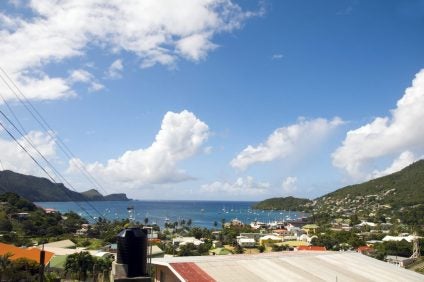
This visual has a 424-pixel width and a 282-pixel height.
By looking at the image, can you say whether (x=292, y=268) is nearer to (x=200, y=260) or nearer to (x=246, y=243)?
(x=200, y=260)

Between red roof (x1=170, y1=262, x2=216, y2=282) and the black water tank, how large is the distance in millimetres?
14514

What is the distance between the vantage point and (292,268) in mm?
22328

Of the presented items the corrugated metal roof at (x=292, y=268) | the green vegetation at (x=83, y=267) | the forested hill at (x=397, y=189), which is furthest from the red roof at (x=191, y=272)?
the forested hill at (x=397, y=189)

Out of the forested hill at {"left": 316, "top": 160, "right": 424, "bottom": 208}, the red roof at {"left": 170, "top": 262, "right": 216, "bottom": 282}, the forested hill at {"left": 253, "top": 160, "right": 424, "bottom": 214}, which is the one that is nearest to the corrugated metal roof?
the red roof at {"left": 170, "top": 262, "right": 216, "bottom": 282}

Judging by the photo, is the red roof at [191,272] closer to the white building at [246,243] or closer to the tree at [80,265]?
the tree at [80,265]

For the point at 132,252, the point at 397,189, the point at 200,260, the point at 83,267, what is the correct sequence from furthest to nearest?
1. the point at 397,189
2. the point at 83,267
3. the point at 200,260
4. the point at 132,252

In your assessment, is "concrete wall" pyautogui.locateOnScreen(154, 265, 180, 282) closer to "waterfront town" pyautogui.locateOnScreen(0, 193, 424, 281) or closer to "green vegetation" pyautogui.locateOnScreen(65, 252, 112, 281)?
"waterfront town" pyautogui.locateOnScreen(0, 193, 424, 281)

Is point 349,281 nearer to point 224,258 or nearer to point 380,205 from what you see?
point 224,258

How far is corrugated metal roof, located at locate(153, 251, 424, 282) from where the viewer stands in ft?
67.9

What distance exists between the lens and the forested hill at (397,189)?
141863mm

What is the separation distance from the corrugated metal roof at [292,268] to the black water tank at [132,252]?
50.1ft

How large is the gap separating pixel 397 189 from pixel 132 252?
17289 cm

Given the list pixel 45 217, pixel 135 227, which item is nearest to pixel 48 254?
pixel 135 227

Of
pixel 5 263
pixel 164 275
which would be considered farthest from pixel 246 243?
pixel 164 275
